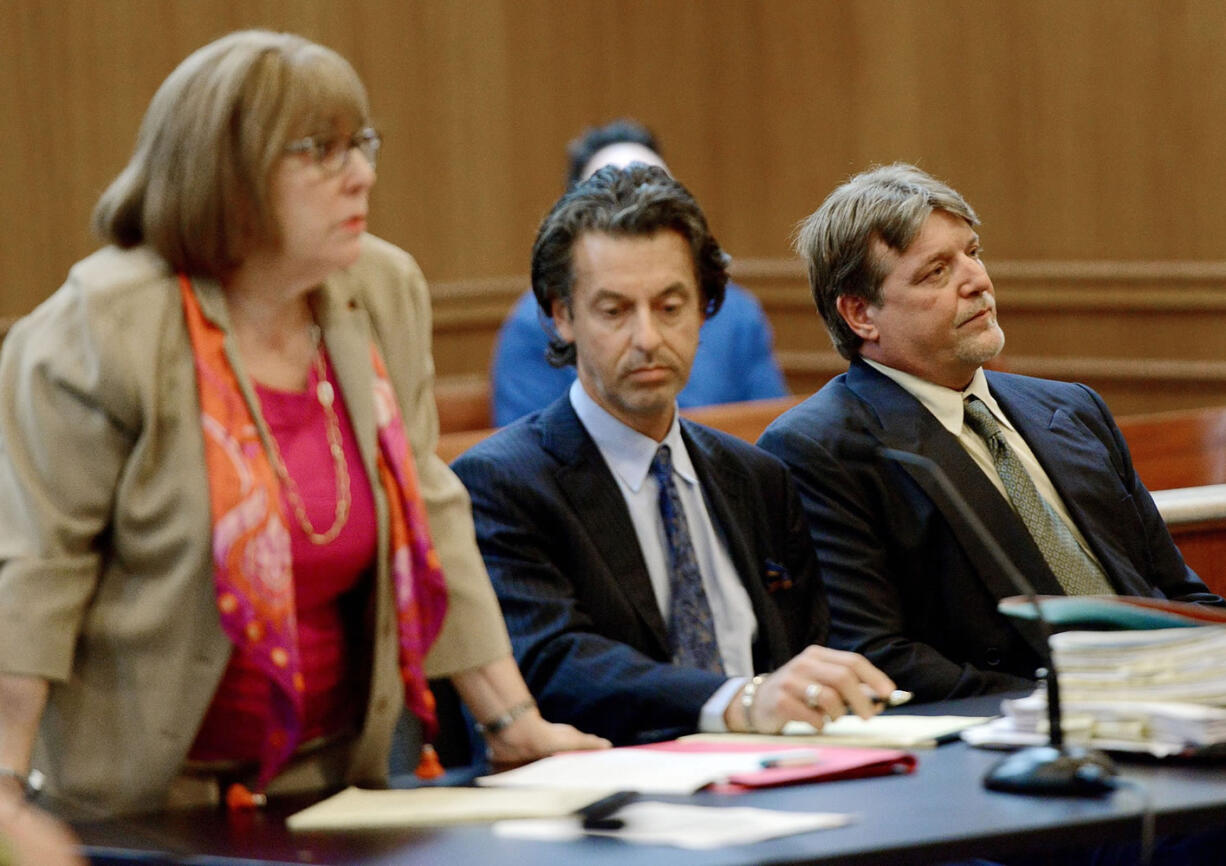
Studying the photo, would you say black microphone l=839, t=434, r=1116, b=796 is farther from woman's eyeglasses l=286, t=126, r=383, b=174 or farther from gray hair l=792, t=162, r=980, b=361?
gray hair l=792, t=162, r=980, b=361

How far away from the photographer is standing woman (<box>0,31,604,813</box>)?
5.94ft

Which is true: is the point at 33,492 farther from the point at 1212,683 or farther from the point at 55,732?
the point at 1212,683

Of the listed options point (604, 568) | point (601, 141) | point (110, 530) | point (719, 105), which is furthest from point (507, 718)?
point (719, 105)

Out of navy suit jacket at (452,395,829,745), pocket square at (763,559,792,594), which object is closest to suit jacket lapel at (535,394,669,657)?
navy suit jacket at (452,395,829,745)

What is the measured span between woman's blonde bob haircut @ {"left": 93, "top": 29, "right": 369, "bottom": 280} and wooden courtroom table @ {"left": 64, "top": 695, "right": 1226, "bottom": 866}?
2.02ft

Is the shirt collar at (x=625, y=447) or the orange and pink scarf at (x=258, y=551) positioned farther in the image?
the shirt collar at (x=625, y=447)

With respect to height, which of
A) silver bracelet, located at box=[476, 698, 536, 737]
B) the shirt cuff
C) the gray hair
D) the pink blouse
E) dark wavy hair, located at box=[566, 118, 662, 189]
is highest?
dark wavy hair, located at box=[566, 118, 662, 189]

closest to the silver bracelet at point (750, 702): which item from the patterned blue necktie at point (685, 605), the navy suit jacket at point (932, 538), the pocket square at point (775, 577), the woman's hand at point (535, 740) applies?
the woman's hand at point (535, 740)

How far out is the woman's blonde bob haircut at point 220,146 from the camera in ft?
6.06

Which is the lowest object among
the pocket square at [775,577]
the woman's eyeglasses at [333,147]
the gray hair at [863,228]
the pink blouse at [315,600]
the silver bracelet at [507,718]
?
the silver bracelet at [507,718]

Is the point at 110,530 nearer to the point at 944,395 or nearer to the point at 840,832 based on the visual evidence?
the point at 840,832

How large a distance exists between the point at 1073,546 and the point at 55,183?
3.62 m

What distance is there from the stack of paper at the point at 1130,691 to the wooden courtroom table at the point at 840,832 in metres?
0.05

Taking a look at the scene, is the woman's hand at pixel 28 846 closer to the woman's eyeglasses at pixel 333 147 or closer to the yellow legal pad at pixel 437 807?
the yellow legal pad at pixel 437 807
